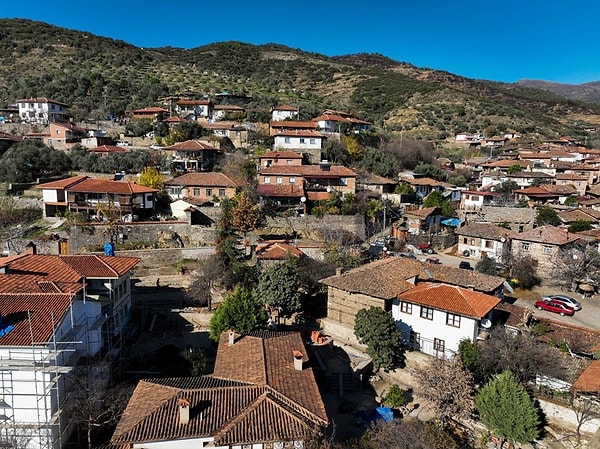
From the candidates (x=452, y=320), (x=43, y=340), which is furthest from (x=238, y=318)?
(x=452, y=320)

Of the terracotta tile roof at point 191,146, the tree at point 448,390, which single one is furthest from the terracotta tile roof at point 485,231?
the terracotta tile roof at point 191,146

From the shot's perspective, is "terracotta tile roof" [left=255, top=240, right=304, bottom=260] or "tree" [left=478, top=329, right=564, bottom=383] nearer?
"tree" [left=478, top=329, right=564, bottom=383]

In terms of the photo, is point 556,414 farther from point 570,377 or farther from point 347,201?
point 347,201

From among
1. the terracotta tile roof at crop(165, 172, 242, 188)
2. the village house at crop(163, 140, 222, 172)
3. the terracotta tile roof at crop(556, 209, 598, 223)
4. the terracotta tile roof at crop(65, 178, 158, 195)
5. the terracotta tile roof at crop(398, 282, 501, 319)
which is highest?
the village house at crop(163, 140, 222, 172)

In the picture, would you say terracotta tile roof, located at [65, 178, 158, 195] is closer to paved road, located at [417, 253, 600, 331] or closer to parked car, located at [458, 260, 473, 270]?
parked car, located at [458, 260, 473, 270]

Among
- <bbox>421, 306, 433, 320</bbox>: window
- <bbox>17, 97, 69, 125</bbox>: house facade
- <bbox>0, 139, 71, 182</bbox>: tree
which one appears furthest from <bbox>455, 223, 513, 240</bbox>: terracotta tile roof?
<bbox>17, 97, 69, 125</bbox>: house facade

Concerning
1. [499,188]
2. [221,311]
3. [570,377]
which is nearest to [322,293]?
[221,311]
